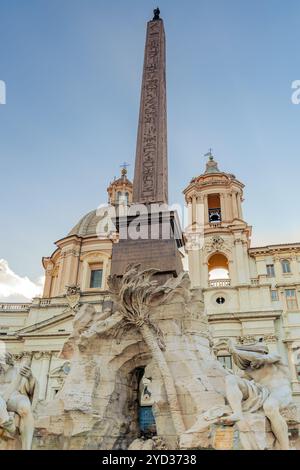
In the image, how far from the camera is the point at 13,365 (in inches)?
290

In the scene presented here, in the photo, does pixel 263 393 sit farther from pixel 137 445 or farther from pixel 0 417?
pixel 0 417

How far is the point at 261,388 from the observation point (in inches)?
262

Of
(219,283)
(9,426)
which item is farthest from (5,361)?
(219,283)

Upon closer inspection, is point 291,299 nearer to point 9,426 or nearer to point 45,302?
point 45,302

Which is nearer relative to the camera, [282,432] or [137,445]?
[282,432]

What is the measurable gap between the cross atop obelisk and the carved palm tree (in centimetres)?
275

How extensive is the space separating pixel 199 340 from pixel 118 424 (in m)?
2.26

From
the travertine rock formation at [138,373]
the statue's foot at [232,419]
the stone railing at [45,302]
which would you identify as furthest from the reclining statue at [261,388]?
the stone railing at [45,302]

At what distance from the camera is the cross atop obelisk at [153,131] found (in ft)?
35.9

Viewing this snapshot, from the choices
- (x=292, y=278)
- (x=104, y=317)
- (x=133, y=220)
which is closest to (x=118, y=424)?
(x=104, y=317)

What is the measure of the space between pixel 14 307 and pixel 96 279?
268 inches

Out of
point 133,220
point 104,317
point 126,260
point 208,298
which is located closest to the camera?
point 104,317

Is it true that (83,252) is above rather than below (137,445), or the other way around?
above

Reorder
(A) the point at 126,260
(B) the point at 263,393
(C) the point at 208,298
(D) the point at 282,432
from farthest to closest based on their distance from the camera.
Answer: (C) the point at 208,298 → (A) the point at 126,260 → (B) the point at 263,393 → (D) the point at 282,432
